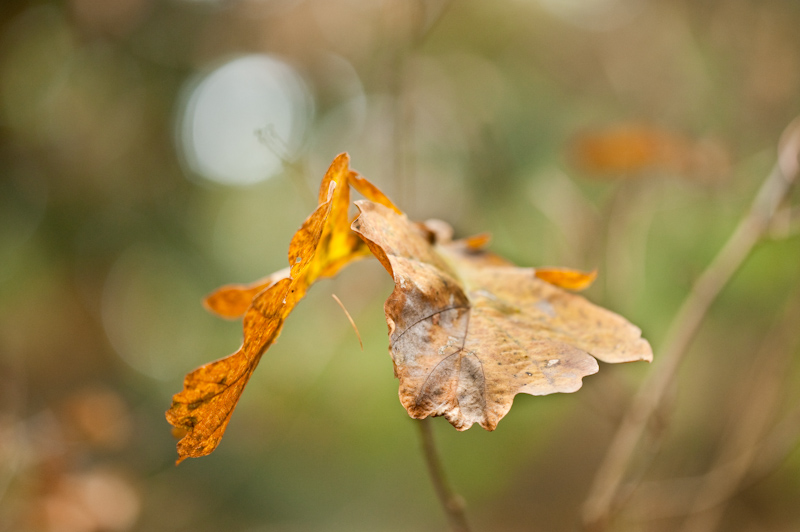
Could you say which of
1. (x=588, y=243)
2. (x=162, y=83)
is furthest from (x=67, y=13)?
(x=588, y=243)

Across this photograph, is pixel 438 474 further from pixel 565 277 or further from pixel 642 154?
pixel 642 154

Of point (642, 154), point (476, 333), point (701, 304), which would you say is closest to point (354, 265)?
point (642, 154)

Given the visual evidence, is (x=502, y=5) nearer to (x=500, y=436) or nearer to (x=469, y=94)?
(x=469, y=94)

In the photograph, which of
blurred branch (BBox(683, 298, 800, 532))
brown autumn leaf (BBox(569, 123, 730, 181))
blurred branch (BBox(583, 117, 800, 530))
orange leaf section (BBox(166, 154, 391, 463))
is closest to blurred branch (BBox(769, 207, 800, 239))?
blurred branch (BBox(583, 117, 800, 530))

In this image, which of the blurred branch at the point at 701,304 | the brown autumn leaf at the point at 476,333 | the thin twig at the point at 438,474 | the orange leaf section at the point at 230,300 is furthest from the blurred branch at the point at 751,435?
the orange leaf section at the point at 230,300

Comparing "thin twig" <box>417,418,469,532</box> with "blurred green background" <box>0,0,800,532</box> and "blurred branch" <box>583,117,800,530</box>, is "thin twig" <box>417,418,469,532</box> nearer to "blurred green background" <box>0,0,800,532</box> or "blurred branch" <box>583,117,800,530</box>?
"blurred branch" <box>583,117,800,530</box>

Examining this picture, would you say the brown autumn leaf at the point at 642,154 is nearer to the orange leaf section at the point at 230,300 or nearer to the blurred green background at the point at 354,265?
the blurred green background at the point at 354,265

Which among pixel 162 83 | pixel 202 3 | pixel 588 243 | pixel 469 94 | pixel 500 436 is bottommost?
pixel 500 436
